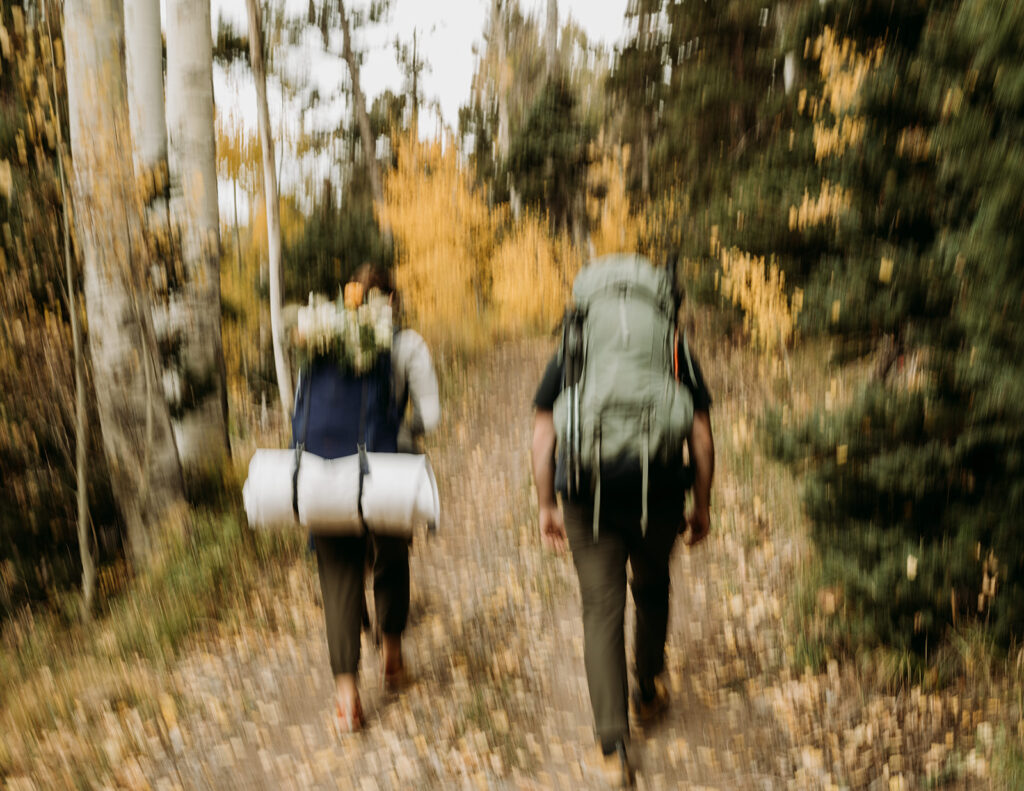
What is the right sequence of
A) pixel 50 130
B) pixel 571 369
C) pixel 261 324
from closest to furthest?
pixel 571 369, pixel 50 130, pixel 261 324

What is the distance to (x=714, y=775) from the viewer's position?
3.15 metres

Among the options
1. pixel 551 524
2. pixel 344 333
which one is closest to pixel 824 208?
pixel 551 524

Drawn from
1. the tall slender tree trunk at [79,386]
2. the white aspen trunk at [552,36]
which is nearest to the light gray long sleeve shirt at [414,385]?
the tall slender tree trunk at [79,386]

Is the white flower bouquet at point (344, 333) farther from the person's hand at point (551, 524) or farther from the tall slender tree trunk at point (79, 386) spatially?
the tall slender tree trunk at point (79, 386)

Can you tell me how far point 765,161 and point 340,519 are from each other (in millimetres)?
6313

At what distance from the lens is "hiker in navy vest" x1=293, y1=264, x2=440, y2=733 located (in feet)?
10.3

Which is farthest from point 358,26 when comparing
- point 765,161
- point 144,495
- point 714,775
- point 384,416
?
point 714,775

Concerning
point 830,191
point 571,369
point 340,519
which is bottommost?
point 340,519

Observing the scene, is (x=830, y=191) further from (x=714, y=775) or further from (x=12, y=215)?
(x=12, y=215)

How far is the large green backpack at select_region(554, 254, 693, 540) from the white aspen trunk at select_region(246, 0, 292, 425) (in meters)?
5.31

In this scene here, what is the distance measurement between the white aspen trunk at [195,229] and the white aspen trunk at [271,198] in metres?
1.23

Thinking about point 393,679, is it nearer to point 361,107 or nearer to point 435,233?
point 435,233

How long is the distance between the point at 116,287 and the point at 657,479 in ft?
14.5

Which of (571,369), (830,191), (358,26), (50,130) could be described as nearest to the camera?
(571,369)
